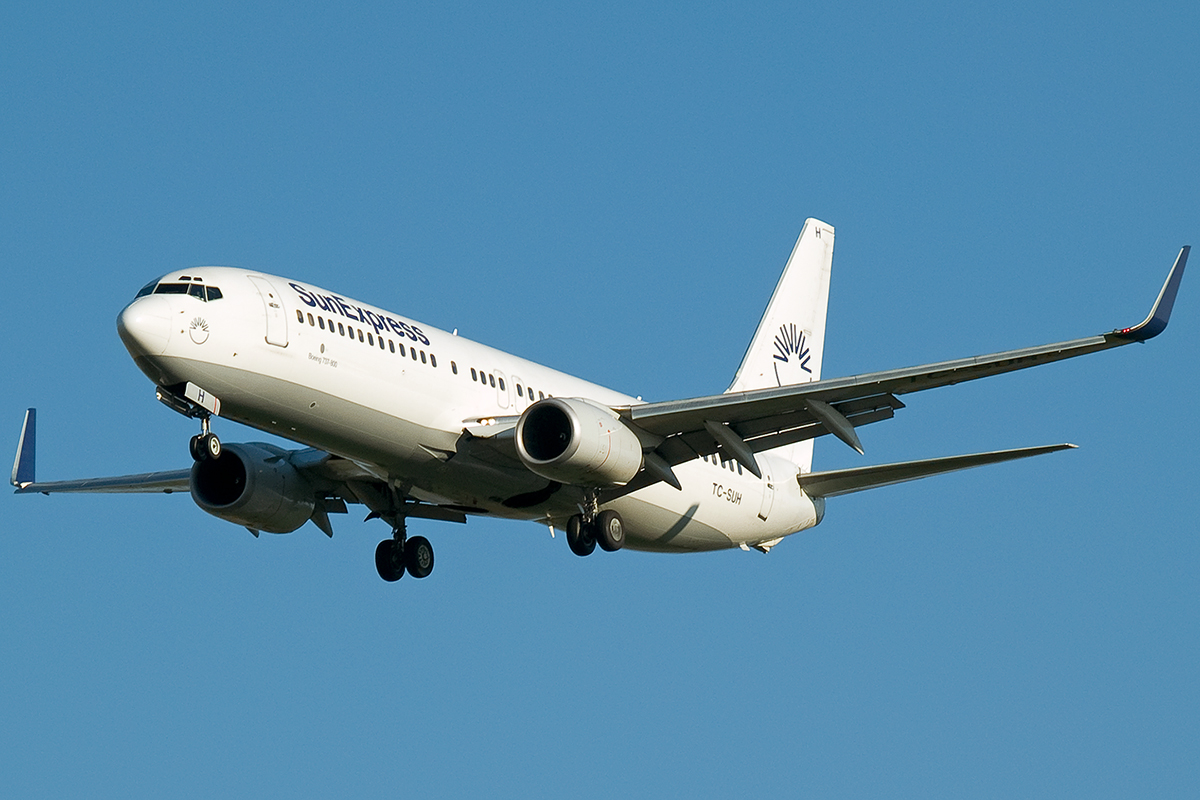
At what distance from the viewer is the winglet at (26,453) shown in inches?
1678

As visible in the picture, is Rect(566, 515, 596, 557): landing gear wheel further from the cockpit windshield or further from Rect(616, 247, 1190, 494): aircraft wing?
the cockpit windshield

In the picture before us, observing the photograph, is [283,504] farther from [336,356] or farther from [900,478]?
[900,478]

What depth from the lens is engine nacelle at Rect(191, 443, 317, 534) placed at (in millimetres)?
36969

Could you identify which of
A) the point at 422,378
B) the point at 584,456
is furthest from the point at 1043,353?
the point at 422,378

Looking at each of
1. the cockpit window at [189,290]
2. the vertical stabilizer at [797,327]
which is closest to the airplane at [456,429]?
the cockpit window at [189,290]

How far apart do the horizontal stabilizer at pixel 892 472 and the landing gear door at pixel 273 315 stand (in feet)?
47.2

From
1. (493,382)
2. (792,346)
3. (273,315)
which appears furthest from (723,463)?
(273,315)

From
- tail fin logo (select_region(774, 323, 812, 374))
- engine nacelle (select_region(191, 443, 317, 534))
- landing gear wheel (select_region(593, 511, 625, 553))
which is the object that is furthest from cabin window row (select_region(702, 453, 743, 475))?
engine nacelle (select_region(191, 443, 317, 534))

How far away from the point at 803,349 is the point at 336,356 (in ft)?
65.0

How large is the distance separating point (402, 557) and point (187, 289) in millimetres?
9931

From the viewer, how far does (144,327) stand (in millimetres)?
29938

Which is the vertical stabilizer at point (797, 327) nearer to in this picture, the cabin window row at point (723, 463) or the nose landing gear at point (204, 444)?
the cabin window row at point (723, 463)

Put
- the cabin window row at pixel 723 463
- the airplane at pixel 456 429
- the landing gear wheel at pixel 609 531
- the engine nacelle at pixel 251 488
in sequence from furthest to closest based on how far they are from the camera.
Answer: the cabin window row at pixel 723 463
the engine nacelle at pixel 251 488
the landing gear wheel at pixel 609 531
the airplane at pixel 456 429

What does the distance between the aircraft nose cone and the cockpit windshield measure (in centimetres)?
63
